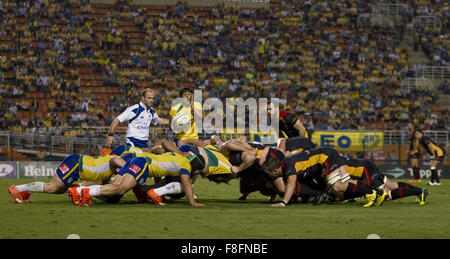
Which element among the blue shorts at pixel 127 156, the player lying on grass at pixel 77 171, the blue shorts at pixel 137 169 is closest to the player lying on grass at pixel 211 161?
the blue shorts at pixel 127 156

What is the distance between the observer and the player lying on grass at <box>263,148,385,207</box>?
1317 centimetres

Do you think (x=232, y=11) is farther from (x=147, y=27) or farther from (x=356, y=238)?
(x=356, y=238)

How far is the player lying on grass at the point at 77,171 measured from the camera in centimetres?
1311

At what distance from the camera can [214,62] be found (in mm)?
39344

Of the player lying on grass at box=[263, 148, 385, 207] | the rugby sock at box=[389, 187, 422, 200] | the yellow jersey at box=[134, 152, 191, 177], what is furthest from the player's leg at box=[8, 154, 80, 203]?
the rugby sock at box=[389, 187, 422, 200]

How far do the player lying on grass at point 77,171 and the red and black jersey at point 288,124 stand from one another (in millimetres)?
3940

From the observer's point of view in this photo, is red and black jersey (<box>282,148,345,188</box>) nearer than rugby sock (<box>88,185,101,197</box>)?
No

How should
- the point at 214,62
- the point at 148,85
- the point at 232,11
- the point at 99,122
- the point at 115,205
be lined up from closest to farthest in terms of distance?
1. the point at 115,205
2. the point at 99,122
3. the point at 148,85
4. the point at 214,62
5. the point at 232,11

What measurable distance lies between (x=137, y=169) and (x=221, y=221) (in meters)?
2.70

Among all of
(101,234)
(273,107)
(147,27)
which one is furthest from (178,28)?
(101,234)

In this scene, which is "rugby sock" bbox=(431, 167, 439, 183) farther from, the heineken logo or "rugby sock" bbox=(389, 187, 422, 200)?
the heineken logo

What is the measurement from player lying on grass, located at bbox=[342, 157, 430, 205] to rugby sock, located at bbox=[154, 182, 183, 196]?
3277 millimetres

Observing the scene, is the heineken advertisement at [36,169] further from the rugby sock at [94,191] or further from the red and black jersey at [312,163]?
the red and black jersey at [312,163]

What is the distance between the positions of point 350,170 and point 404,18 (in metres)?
34.2
